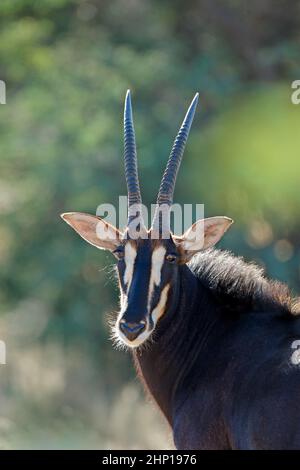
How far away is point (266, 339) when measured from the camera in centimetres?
973

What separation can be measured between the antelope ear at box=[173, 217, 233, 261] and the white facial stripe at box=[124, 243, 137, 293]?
19.9 inches

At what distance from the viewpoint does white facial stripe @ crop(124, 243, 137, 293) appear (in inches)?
388

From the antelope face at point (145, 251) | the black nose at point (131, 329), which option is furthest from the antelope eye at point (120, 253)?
the black nose at point (131, 329)

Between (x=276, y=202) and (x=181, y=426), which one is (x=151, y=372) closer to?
(x=181, y=426)

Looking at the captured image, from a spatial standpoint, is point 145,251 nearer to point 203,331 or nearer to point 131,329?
point 131,329

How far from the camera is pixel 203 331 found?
10.3m

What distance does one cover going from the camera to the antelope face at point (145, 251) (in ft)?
31.6

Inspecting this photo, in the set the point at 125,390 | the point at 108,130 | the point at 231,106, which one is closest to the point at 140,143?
the point at 108,130

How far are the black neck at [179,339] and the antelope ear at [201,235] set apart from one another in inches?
8.4

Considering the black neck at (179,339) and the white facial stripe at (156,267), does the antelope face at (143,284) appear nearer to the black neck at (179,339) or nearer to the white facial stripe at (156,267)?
A: the white facial stripe at (156,267)

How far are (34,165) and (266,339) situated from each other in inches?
612

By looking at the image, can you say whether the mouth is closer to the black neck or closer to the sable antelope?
the sable antelope

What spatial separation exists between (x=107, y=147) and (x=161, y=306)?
14.6 metres

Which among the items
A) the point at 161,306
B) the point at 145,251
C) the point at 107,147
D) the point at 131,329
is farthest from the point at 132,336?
the point at 107,147
